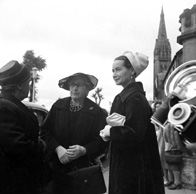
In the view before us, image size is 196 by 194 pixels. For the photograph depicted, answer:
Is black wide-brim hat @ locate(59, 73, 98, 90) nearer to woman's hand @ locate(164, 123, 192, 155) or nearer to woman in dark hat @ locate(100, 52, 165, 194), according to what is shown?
woman in dark hat @ locate(100, 52, 165, 194)

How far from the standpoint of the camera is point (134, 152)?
7.26 ft

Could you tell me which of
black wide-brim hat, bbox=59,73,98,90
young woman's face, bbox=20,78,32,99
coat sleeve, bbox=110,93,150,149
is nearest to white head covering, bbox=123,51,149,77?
coat sleeve, bbox=110,93,150,149

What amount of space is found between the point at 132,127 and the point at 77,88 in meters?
1.05

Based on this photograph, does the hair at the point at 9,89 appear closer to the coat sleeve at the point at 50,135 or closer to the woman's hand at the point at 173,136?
the coat sleeve at the point at 50,135

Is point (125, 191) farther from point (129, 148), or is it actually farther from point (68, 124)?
point (68, 124)

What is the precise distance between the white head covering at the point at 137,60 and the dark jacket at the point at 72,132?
78 cm

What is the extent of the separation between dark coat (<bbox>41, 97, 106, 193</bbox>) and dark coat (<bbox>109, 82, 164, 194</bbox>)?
57 centimetres

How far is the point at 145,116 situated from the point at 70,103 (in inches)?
43.2

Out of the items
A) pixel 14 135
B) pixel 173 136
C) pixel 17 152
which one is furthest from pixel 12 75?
pixel 173 136

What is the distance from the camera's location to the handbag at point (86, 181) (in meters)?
2.63

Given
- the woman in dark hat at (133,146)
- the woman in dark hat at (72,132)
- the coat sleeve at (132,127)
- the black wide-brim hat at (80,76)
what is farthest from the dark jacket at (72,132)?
the coat sleeve at (132,127)

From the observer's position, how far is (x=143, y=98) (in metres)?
2.27

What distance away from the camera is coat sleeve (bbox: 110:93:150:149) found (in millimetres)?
2094

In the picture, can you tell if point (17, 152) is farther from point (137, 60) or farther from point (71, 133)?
point (137, 60)
